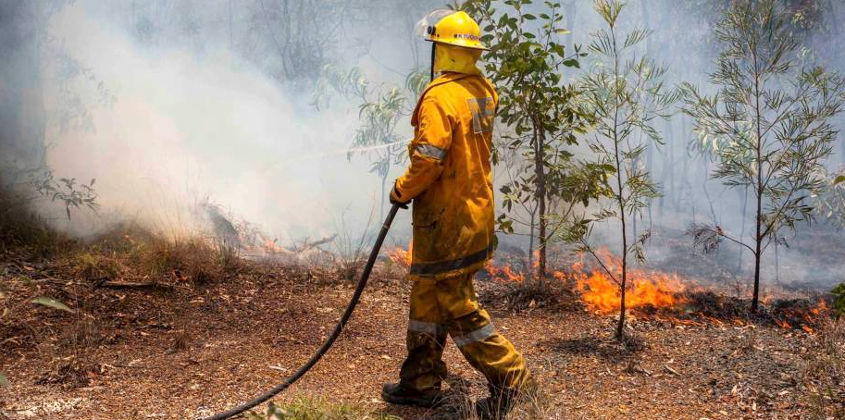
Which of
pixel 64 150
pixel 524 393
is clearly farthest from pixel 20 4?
pixel 524 393

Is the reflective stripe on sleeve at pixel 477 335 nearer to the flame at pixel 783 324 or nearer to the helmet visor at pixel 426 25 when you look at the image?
the helmet visor at pixel 426 25

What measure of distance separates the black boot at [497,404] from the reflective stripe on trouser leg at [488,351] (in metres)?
0.04

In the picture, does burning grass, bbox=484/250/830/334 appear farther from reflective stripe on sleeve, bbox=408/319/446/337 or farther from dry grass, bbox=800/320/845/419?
reflective stripe on sleeve, bbox=408/319/446/337

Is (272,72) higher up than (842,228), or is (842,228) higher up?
(272,72)

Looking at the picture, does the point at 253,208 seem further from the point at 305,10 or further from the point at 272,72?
the point at 305,10

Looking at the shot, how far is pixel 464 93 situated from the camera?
3.86 m

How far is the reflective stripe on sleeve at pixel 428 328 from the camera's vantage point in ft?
13.0

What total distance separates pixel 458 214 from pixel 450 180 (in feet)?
0.57

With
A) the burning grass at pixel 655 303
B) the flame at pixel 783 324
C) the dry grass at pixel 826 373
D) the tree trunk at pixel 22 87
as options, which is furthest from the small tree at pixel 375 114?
the dry grass at pixel 826 373

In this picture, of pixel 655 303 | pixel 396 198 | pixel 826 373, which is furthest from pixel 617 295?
pixel 396 198

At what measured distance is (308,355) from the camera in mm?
4984

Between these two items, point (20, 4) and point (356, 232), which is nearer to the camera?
point (20, 4)

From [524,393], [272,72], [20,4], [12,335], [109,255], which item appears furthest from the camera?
[272,72]

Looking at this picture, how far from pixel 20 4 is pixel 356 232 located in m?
5.61
